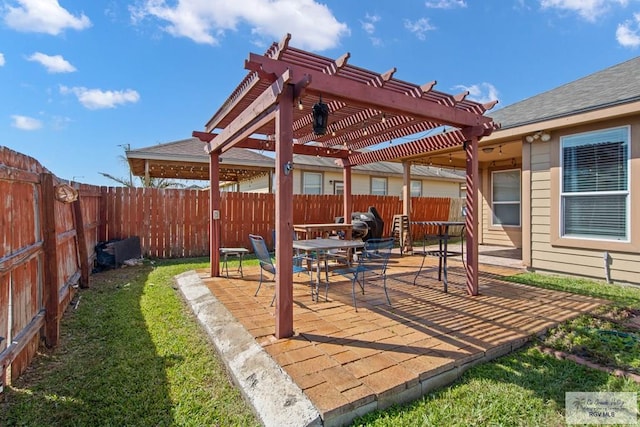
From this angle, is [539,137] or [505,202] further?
[505,202]

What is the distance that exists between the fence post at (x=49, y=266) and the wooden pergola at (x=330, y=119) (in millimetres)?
2126

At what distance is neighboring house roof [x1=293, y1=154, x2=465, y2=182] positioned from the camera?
1327 centimetres

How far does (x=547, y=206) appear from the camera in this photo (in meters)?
5.85

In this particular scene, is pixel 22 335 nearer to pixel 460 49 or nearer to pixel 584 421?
pixel 584 421

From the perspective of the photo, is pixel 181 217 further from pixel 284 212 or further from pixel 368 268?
pixel 284 212

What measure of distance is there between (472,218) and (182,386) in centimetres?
401

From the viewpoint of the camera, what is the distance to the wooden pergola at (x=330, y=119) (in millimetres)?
2951

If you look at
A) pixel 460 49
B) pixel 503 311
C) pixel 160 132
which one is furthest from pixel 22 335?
pixel 160 132

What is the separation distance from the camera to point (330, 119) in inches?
206

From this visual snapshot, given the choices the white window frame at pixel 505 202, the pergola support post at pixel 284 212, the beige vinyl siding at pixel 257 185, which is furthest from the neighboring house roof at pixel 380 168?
the pergola support post at pixel 284 212

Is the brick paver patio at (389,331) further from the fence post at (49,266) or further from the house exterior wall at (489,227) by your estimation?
the house exterior wall at (489,227)

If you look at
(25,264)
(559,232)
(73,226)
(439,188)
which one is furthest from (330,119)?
(439,188)

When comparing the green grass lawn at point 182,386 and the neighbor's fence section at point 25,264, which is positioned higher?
the neighbor's fence section at point 25,264

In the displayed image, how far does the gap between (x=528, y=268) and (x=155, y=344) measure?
6.48 m
